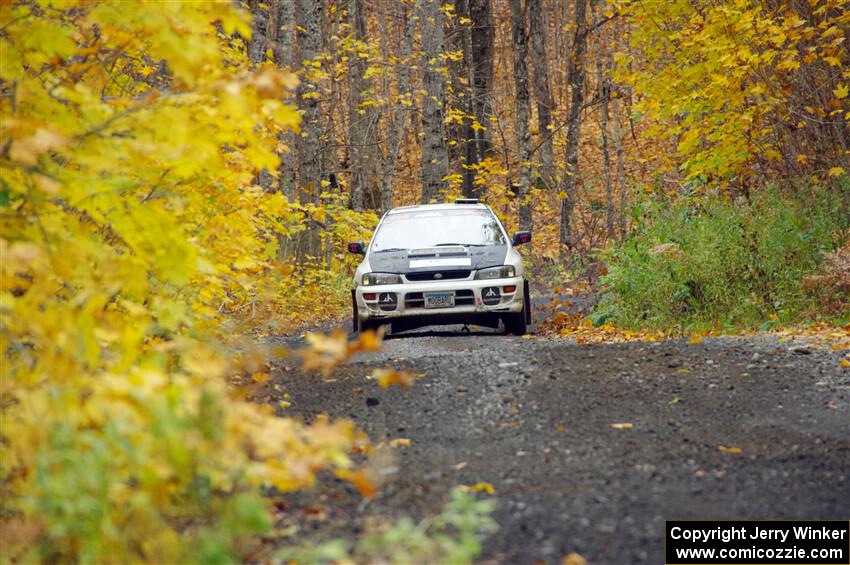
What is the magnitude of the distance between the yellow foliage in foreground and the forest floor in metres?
0.85

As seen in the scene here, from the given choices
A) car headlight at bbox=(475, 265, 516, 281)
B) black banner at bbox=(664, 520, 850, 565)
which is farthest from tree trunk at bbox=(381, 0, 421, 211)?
black banner at bbox=(664, 520, 850, 565)

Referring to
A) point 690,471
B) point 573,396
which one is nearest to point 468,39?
point 573,396

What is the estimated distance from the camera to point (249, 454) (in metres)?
4.95

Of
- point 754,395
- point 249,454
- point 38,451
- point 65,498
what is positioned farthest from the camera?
point 754,395

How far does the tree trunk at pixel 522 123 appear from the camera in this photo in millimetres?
22906

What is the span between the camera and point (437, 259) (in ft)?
38.2

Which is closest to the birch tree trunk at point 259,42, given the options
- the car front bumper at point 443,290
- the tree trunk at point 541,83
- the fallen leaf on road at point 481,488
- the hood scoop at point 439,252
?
the hood scoop at point 439,252

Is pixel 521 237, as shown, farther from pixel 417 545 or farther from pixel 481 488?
pixel 417 545

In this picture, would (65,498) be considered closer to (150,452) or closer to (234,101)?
(150,452)

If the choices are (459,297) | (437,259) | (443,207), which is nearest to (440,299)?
(459,297)

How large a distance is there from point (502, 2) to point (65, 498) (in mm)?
46258

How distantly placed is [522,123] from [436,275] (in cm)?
1297

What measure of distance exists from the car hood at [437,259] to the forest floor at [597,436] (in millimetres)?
1931

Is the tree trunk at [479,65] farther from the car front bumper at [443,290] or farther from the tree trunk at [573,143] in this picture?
the car front bumper at [443,290]
